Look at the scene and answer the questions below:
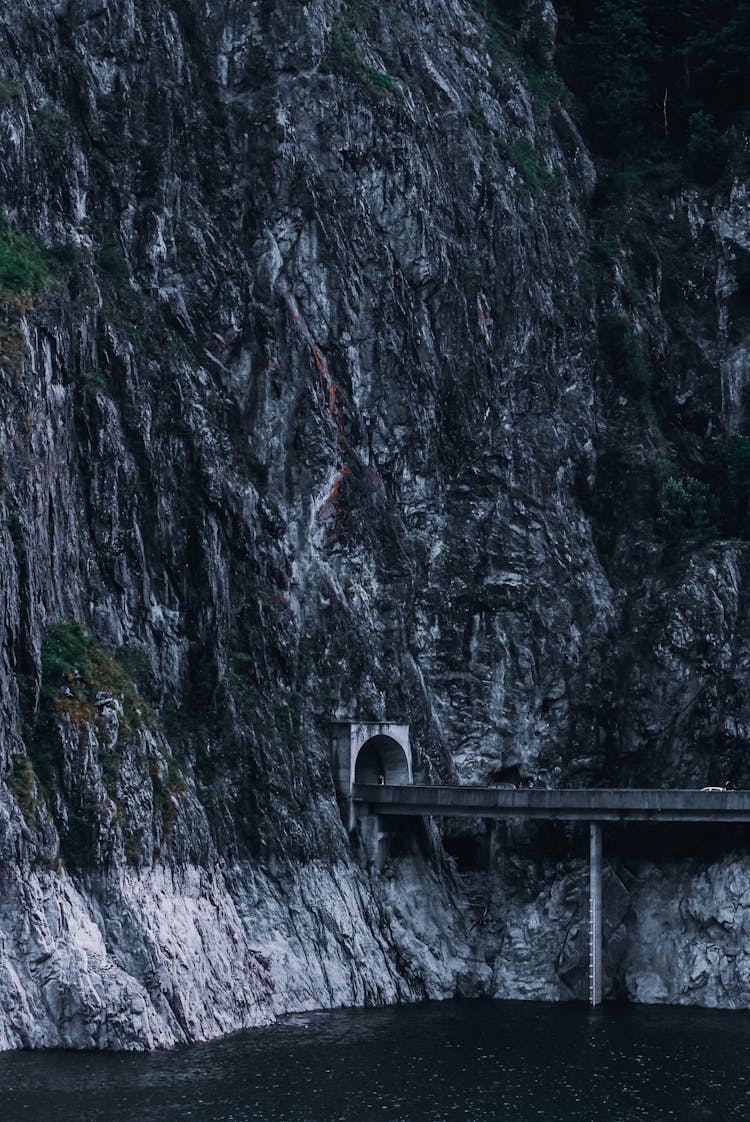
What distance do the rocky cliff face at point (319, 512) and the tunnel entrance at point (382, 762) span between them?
1710mm

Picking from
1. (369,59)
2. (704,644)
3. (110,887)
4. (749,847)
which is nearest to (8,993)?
(110,887)

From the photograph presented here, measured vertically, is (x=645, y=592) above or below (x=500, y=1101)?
above

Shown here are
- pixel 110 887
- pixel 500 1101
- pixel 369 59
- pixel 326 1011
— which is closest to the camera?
pixel 500 1101

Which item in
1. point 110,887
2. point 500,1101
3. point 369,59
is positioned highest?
point 369,59

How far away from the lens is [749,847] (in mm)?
91062

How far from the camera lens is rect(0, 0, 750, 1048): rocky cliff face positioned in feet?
262

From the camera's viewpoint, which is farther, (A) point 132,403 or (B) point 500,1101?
(A) point 132,403

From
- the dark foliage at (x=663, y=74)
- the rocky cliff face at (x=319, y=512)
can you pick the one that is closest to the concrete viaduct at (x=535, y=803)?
the rocky cliff face at (x=319, y=512)

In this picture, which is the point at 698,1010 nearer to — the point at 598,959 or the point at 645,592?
the point at 598,959

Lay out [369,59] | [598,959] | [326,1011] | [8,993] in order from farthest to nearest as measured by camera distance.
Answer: [369,59]
[598,959]
[326,1011]
[8,993]

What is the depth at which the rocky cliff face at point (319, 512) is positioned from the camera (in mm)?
80000

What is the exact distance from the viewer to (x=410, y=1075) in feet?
231

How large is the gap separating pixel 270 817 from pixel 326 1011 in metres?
8.76

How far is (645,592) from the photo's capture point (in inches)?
4173
